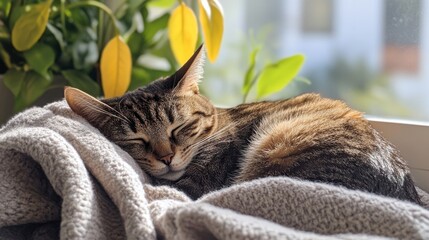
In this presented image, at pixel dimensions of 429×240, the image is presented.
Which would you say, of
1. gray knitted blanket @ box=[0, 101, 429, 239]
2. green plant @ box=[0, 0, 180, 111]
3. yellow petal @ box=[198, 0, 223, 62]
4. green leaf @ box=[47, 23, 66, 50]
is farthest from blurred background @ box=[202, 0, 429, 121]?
gray knitted blanket @ box=[0, 101, 429, 239]

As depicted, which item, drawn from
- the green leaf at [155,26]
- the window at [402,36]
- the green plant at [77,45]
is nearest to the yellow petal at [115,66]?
the green plant at [77,45]

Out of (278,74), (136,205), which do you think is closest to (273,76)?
(278,74)

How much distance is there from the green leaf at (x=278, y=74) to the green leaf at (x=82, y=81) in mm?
417

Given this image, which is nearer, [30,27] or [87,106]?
[87,106]

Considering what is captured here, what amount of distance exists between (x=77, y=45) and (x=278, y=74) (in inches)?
20.3

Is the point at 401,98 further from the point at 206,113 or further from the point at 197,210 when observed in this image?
the point at 197,210

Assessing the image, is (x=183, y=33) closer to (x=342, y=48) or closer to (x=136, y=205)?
(x=342, y=48)

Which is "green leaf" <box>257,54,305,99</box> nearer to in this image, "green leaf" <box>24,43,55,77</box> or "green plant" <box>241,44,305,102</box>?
"green plant" <box>241,44,305,102</box>

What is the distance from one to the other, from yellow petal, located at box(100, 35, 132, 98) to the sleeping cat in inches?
8.1

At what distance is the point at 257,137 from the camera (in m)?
1.18

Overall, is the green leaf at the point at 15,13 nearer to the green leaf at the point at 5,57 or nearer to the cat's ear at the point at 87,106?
the green leaf at the point at 5,57

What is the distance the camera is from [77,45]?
1545 millimetres

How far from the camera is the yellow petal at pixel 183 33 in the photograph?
1420mm

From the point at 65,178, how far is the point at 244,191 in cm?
25
